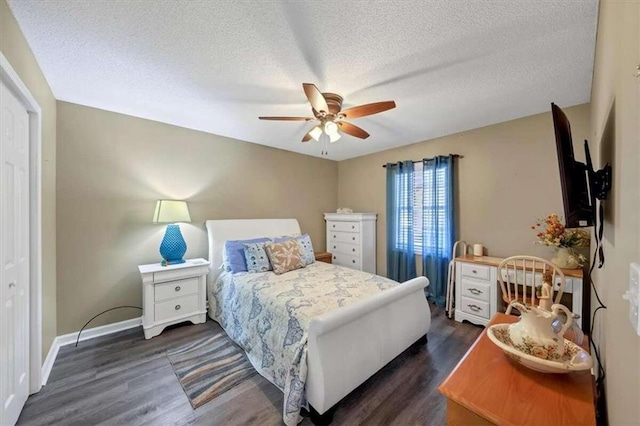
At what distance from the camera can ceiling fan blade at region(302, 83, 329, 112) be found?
1701 millimetres

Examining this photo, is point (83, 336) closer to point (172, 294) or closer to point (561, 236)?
point (172, 294)

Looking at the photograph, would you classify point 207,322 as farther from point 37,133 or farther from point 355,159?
point 355,159

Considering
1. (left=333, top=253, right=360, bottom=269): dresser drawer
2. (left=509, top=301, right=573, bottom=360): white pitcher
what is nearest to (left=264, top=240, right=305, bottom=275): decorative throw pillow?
(left=333, top=253, right=360, bottom=269): dresser drawer

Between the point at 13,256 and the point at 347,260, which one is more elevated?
the point at 13,256

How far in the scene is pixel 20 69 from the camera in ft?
5.00

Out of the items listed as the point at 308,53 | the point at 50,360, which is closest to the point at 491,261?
the point at 308,53

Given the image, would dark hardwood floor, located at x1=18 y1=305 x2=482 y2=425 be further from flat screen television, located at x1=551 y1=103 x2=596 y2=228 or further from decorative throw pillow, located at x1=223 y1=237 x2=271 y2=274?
flat screen television, located at x1=551 y1=103 x2=596 y2=228

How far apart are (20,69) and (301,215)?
3.43 m

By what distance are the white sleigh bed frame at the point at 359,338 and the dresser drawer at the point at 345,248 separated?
1787mm

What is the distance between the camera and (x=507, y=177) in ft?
9.76

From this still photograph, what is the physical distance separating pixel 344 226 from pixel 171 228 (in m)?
2.60

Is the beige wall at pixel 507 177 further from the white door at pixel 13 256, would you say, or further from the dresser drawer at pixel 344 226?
the white door at pixel 13 256

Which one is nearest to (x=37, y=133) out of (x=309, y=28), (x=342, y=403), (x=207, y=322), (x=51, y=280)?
(x=51, y=280)

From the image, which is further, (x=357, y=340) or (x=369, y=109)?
(x=369, y=109)
